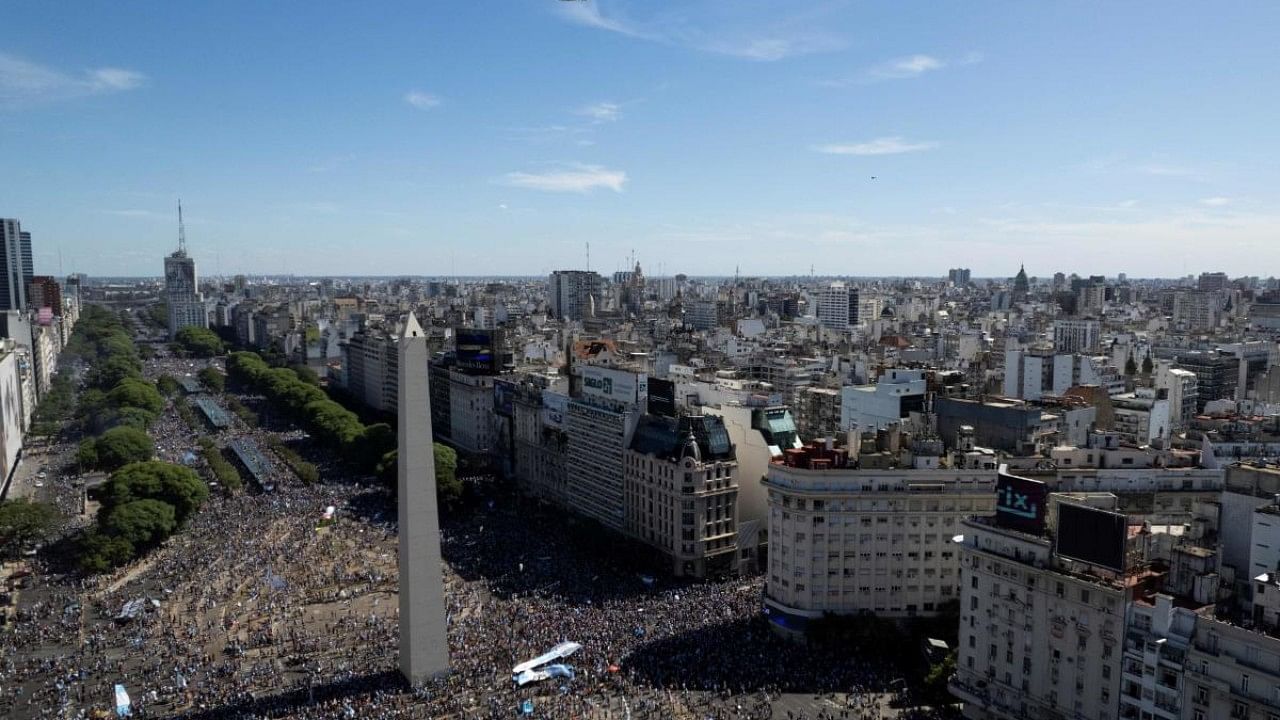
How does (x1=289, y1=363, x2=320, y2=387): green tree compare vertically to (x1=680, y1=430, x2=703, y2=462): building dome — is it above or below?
below

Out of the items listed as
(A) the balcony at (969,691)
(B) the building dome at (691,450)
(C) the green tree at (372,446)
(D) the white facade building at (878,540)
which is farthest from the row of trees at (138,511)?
(A) the balcony at (969,691)

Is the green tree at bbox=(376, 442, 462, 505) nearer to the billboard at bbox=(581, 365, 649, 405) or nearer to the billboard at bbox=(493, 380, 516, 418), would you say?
the billboard at bbox=(493, 380, 516, 418)

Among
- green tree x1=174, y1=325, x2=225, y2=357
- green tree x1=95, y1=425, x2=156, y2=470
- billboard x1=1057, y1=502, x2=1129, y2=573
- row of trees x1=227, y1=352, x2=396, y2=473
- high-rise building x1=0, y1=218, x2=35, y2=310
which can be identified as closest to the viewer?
billboard x1=1057, y1=502, x2=1129, y2=573

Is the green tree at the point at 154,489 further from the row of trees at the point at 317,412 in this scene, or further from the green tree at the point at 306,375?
the green tree at the point at 306,375

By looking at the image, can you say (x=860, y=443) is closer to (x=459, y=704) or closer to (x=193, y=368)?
(x=459, y=704)

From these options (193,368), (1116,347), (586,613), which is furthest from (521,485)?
(193,368)

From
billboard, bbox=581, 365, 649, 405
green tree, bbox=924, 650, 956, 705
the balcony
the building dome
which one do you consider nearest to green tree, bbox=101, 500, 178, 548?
billboard, bbox=581, 365, 649, 405

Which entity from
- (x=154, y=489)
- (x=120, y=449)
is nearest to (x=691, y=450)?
(x=154, y=489)

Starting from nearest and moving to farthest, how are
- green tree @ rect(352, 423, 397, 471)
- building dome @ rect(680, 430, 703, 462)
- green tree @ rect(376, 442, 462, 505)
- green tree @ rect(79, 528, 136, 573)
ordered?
green tree @ rect(79, 528, 136, 573)
building dome @ rect(680, 430, 703, 462)
green tree @ rect(376, 442, 462, 505)
green tree @ rect(352, 423, 397, 471)
